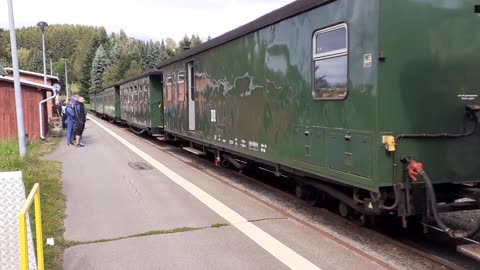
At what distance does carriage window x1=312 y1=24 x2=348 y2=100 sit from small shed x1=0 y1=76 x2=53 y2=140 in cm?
1410

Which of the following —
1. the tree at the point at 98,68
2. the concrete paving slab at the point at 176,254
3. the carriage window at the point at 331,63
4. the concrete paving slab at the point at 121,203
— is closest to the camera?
the concrete paving slab at the point at 176,254

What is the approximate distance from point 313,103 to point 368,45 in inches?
52.5

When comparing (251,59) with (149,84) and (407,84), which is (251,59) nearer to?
(407,84)

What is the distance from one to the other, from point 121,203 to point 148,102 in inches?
461

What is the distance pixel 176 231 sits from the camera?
248 inches

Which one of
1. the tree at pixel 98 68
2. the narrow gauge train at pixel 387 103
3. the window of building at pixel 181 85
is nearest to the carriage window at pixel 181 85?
the window of building at pixel 181 85

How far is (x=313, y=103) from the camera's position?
246 inches

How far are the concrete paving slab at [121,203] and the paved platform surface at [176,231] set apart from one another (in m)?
0.01

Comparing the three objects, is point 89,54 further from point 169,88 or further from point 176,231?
point 176,231

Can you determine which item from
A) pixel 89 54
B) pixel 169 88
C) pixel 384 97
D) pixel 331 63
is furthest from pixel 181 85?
pixel 89 54

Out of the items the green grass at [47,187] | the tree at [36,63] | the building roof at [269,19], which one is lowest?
the green grass at [47,187]

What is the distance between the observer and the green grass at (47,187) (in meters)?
5.57

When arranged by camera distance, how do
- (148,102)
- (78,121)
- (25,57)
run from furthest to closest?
(25,57), (148,102), (78,121)

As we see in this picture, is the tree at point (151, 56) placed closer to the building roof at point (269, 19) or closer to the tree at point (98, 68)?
the tree at point (98, 68)
